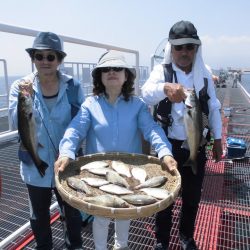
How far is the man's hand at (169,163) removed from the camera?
8.33 ft

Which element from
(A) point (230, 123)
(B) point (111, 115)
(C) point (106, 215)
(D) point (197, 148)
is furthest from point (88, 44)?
(A) point (230, 123)

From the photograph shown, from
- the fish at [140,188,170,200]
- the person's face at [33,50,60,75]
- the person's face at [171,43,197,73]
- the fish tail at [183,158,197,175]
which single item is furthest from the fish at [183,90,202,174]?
the person's face at [33,50,60,75]

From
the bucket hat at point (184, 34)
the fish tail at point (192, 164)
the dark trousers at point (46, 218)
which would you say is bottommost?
the dark trousers at point (46, 218)

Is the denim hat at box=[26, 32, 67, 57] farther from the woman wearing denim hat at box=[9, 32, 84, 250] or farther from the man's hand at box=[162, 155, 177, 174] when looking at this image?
the man's hand at box=[162, 155, 177, 174]

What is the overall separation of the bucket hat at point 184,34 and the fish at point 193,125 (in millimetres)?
480

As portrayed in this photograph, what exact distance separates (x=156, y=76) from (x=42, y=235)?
6.22 feet

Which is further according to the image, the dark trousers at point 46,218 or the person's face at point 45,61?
the dark trousers at point 46,218

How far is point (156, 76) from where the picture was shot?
3.04 metres

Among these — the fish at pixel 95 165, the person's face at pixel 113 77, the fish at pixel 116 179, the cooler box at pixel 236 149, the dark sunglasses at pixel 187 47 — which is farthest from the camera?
the cooler box at pixel 236 149

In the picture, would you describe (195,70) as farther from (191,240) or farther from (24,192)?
(24,192)

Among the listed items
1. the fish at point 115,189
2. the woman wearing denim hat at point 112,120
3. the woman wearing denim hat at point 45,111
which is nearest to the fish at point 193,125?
the woman wearing denim hat at point 112,120

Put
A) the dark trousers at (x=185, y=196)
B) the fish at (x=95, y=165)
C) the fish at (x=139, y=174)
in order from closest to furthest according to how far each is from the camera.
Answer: the fish at (x=139, y=174)
the fish at (x=95, y=165)
the dark trousers at (x=185, y=196)

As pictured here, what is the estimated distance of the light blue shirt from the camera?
2.77m

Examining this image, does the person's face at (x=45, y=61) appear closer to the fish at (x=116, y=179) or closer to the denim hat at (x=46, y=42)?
the denim hat at (x=46, y=42)
